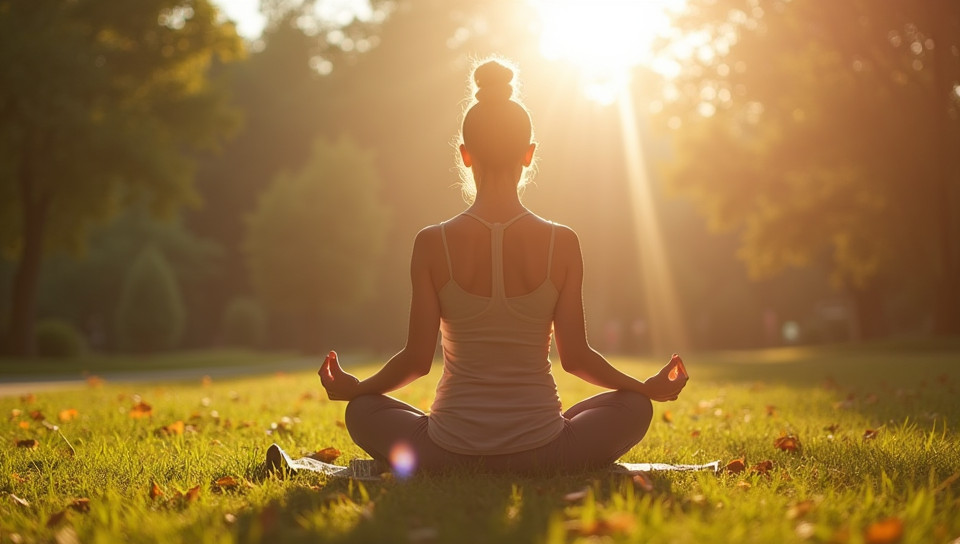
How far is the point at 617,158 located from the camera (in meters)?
53.3

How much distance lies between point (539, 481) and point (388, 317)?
4549 cm

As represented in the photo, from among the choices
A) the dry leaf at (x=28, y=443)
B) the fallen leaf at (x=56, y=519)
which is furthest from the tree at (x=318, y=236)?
the fallen leaf at (x=56, y=519)

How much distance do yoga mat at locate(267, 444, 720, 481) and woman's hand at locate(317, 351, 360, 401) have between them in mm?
346

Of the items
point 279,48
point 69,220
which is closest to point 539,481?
point 69,220

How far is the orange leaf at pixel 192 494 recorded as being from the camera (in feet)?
11.4

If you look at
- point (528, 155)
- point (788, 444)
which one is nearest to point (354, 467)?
point (528, 155)

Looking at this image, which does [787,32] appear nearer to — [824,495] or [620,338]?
[824,495]

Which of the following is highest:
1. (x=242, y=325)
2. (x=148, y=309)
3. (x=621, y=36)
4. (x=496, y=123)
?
(x=621, y=36)

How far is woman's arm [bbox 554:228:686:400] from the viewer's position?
3.89m

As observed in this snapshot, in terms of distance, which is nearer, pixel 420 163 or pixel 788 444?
pixel 788 444

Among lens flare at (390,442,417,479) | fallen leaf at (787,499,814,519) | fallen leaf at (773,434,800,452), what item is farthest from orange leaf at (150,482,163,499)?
fallen leaf at (773,434,800,452)

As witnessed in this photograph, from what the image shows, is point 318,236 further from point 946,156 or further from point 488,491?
point 488,491

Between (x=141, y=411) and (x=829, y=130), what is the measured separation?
21.3 m

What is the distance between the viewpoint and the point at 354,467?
4129mm
